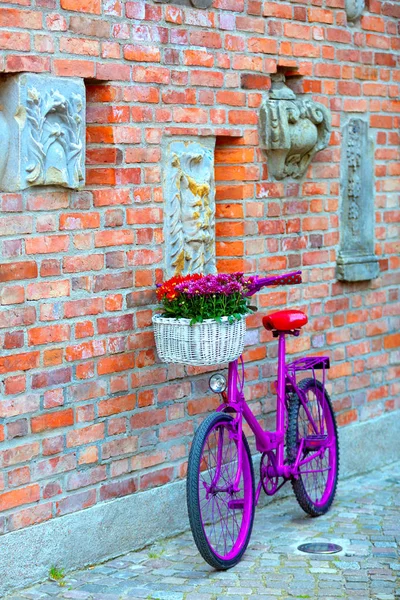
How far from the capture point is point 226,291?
5.06 metres

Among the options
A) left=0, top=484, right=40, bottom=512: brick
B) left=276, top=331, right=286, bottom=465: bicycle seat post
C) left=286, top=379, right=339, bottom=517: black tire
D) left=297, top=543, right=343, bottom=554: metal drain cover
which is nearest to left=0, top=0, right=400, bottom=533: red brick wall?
left=0, top=484, right=40, bottom=512: brick

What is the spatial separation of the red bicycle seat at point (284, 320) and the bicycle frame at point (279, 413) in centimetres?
6

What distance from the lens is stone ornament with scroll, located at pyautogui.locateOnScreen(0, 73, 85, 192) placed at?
4664 mm

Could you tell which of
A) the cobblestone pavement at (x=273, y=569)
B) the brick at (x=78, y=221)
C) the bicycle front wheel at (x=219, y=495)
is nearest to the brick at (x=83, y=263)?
the brick at (x=78, y=221)

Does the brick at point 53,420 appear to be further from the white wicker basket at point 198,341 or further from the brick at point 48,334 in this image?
the white wicker basket at point 198,341

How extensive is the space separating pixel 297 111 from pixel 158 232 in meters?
1.20

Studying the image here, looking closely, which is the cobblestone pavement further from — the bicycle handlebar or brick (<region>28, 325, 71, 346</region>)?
the bicycle handlebar

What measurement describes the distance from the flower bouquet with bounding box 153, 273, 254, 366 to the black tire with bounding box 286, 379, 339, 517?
2.69 ft

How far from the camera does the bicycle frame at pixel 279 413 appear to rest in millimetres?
5320

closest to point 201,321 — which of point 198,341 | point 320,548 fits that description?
point 198,341

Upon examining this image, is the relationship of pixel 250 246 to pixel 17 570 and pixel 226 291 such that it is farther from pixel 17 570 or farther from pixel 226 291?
pixel 17 570

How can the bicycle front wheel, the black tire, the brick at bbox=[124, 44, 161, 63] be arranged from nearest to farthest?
1. the bicycle front wheel
2. the brick at bbox=[124, 44, 161, 63]
3. the black tire

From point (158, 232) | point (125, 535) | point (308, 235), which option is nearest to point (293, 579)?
point (125, 535)

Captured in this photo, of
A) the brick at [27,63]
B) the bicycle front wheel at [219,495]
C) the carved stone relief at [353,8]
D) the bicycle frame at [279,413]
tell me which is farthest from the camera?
the carved stone relief at [353,8]
